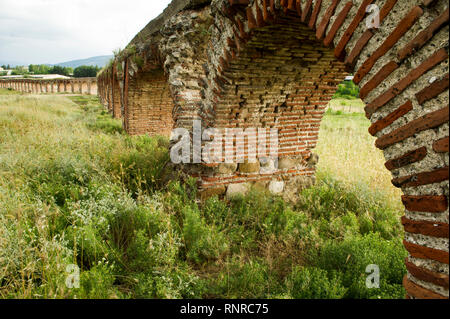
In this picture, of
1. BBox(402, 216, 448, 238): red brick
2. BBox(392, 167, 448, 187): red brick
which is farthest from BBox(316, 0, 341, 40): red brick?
BBox(402, 216, 448, 238): red brick

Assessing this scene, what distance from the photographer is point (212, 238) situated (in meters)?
3.31

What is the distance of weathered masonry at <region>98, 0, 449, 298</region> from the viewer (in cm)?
148


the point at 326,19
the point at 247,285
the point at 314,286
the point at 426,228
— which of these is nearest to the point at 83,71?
the point at 247,285

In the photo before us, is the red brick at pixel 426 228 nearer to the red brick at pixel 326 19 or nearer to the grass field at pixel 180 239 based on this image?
the grass field at pixel 180 239

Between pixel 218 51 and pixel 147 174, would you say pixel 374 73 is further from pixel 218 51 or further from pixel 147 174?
pixel 147 174

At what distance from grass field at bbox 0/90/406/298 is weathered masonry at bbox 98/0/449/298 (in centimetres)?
80

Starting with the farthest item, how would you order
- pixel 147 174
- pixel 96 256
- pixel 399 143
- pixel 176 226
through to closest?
pixel 147 174 → pixel 176 226 → pixel 96 256 → pixel 399 143

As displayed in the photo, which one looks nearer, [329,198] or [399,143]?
[399,143]

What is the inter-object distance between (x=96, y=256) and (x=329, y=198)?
3.41 metres

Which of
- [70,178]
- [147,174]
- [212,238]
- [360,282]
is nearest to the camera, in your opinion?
[360,282]

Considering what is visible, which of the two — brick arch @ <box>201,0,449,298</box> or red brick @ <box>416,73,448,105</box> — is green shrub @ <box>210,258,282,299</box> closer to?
brick arch @ <box>201,0,449,298</box>

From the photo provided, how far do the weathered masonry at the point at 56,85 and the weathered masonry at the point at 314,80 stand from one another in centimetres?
3481

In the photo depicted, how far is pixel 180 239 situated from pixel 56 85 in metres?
50.5

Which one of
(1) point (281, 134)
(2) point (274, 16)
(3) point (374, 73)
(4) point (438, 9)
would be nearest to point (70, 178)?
(1) point (281, 134)
